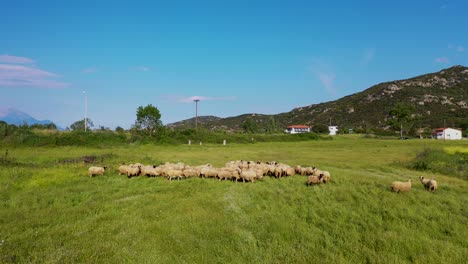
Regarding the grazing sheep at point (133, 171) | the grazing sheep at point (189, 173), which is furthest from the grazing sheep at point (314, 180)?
the grazing sheep at point (133, 171)

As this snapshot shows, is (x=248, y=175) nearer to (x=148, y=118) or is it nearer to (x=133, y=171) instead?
(x=133, y=171)

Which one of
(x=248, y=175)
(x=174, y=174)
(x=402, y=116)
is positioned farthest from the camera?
(x=402, y=116)

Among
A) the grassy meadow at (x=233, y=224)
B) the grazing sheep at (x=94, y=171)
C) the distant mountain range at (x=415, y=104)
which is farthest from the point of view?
the distant mountain range at (x=415, y=104)

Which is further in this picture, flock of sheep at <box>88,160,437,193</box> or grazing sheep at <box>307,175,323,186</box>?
flock of sheep at <box>88,160,437,193</box>

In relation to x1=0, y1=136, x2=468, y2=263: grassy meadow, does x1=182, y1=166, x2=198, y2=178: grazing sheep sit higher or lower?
higher

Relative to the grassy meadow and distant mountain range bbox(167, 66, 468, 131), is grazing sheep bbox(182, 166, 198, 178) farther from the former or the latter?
distant mountain range bbox(167, 66, 468, 131)

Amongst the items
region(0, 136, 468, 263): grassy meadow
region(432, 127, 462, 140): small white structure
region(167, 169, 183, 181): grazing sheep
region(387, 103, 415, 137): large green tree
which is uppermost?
region(387, 103, 415, 137): large green tree

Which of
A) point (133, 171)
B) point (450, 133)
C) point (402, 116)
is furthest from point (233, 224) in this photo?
point (402, 116)

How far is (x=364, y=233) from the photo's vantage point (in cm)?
1098

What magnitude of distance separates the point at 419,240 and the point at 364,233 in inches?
64.0

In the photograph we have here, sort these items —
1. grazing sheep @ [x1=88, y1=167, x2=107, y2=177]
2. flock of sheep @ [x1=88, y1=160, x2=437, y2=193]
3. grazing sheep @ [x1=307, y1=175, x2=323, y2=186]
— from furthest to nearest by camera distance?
grazing sheep @ [x1=88, y1=167, x2=107, y2=177], flock of sheep @ [x1=88, y1=160, x2=437, y2=193], grazing sheep @ [x1=307, y1=175, x2=323, y2=186]

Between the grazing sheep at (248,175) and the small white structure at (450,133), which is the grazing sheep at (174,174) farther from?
the small white structure at (450,133)

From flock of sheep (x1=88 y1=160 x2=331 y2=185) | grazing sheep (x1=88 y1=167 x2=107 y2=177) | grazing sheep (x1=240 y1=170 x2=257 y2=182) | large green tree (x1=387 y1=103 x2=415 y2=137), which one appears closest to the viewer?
grazing sheep (x1=240 y1=170 x2=257 y2=182)

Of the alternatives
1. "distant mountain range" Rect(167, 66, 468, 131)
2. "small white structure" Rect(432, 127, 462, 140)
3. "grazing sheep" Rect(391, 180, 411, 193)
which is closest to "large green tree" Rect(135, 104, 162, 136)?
"grazing sheep" Rect(391, 180, 411, 193)
